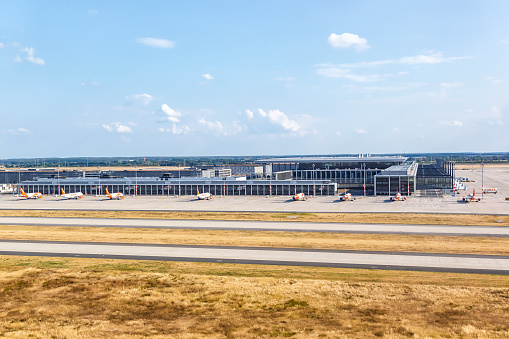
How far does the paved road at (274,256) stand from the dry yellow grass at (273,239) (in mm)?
2670

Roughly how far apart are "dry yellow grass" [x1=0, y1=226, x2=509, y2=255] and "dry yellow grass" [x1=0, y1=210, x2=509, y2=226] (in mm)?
13821

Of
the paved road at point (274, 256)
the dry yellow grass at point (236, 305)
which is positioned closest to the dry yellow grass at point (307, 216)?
the paved road at point (274, 256)

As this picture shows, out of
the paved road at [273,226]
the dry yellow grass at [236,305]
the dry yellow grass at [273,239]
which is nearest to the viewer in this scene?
the dry yellow grass at [236,305]

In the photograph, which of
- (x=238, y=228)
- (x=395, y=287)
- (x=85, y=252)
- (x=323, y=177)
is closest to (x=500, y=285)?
(x=395, y=287)

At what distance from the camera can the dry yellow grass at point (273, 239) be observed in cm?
5325

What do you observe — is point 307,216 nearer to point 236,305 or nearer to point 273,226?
point 273,226

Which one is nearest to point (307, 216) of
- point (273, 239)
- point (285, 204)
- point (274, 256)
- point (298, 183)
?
point (285, 204)

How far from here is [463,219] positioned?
74688 mm

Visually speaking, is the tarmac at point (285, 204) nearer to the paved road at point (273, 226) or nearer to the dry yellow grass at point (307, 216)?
the dry yellow grass at point (307, 216)

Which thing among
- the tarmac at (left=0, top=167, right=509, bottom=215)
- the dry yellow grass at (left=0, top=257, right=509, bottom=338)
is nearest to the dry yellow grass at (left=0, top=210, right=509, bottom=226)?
the tarmac at (left=0, top=167, right=509, bottom=215)

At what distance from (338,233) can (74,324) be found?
41.0 meters

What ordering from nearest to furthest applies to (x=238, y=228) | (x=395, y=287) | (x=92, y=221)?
(x=395, y=287)
(x=238, y=228)
(x=92, y=221)

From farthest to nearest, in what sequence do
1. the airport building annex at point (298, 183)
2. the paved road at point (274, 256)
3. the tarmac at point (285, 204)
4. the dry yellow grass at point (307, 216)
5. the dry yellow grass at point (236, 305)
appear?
the airport building annex at point (298, 183) < the tarmac at point (285, 204) < the dry yellow grass at point (307, 216) < the paved road at point (274, 256) < the dry yellow grass at point (236, 305)

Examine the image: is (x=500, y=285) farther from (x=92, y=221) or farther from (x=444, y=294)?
(x=92, y=221)
